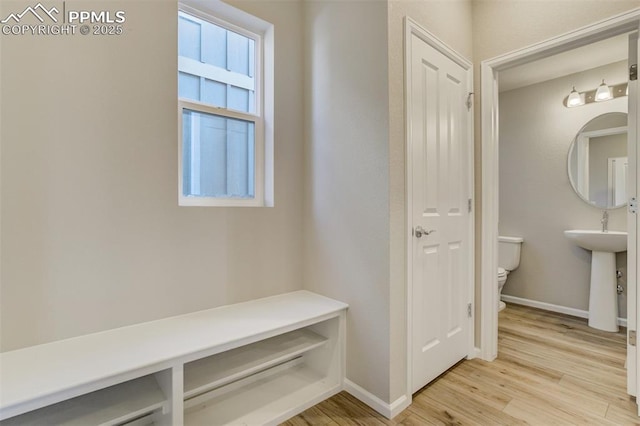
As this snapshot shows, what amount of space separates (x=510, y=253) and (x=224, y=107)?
10.6ft

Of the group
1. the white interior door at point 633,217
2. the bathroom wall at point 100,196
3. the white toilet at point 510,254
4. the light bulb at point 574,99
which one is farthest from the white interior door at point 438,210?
the light bulb at point 574,99

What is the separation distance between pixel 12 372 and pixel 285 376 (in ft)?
4.13

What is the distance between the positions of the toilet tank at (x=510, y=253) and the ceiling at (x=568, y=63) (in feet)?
5.55

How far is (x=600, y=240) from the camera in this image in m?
2.58

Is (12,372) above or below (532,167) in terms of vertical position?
below

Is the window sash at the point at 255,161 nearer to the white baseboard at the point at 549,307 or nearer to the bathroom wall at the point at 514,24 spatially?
the bathroom wall at the point at 514,24

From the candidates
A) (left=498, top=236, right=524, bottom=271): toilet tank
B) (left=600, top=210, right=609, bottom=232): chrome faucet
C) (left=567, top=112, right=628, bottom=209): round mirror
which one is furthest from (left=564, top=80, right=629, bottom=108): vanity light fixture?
(left=498, top=236, right=524, bottom=271): toilet tank

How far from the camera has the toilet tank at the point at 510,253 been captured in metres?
3.27

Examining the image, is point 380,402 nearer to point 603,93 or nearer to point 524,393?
point 524,393

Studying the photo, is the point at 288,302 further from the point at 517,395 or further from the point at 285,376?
the point at 517,395

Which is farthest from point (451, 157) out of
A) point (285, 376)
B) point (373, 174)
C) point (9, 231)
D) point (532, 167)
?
point (9, 231)

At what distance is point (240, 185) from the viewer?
1.96 m

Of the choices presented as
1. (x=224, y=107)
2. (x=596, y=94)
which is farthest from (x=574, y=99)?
(x=224, y=107)

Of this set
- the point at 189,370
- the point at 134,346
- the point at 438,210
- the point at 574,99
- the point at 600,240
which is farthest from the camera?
the point at 574,99
